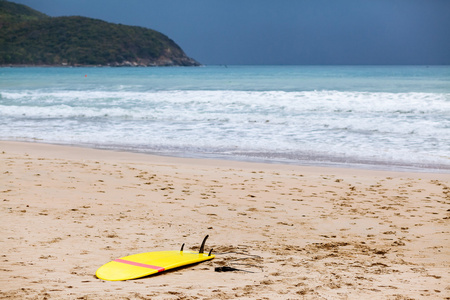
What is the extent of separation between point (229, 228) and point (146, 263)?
1658 mm

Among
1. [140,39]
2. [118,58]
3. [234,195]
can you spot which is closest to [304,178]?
[234,195]

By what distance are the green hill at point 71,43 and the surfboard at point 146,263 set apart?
140946 millimetres

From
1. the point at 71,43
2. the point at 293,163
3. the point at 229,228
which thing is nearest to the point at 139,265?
the point at 229,228

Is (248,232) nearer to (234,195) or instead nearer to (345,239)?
(345,239)

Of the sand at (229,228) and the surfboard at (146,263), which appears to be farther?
the surfboard at (146,263)

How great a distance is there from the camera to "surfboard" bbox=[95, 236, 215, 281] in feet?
13.4

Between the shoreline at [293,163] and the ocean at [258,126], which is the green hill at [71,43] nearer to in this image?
the ocean at [258,126]

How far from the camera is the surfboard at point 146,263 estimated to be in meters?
4.07

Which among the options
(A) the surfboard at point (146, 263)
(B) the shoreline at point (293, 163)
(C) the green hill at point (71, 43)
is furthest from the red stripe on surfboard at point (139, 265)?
(C) the green hill at point (71, 43)

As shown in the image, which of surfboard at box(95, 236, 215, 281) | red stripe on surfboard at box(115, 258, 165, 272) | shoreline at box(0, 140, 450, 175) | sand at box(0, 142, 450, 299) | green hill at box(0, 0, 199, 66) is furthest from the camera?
green hill at box(0, 0, 199, 66)

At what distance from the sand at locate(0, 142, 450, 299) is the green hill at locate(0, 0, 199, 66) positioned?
13741 cm

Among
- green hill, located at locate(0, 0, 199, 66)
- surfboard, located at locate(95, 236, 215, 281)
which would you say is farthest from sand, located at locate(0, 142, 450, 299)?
green hill, located at locate(0, 0, 199, 66)

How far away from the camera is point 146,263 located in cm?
431

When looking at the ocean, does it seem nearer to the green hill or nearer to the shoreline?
the shoreline
